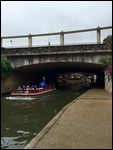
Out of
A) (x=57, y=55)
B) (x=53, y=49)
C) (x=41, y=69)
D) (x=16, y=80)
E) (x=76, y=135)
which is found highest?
(x=53, y=49)

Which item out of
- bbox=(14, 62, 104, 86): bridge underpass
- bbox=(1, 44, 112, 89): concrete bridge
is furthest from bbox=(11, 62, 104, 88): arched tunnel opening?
bbox=(1, 44, 112, 89): concrete bridge

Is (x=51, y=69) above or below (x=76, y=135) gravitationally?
above

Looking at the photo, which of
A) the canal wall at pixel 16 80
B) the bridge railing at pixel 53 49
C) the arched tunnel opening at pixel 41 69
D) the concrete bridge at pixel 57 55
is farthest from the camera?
the arched tunnel opening at pixel 41 69

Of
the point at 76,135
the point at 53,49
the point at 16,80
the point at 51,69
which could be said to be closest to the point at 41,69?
the point at 51,69

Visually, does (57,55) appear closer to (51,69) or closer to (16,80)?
(16,80)

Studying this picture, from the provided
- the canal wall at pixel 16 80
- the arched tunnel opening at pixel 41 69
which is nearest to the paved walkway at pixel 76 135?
the canal wall at pixel 16 80

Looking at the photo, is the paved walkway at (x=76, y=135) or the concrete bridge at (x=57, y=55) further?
the concrete bridge at (x=57, y=55)

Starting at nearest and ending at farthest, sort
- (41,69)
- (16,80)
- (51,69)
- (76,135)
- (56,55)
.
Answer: (76,135), (56,55), (16,80), (41,69), (51,69)

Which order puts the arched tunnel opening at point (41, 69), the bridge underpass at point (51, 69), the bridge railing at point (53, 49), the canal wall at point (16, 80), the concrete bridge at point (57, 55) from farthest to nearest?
the bridge underpass at point (51, 69) < the arched tunnel opening at point (41, 69) < the canal wall at point (16, 80) < the concrete bridge at point (57, 55) < the bridge railing at point (53, 49)

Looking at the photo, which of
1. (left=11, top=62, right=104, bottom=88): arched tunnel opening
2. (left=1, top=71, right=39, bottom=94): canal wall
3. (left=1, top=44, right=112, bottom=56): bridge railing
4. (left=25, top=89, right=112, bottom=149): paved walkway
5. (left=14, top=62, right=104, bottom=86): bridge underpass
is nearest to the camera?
(left=25, top=89, right=112, bottom=149): paved walkway

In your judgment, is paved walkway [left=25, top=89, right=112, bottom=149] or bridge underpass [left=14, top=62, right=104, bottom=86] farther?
bridge underpass [left=14, top=62, right=104, bottom=86]

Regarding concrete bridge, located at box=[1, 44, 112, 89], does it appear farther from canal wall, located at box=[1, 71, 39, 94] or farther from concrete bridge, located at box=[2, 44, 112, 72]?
canal wall, located at box=[1, 71, 39, 94]

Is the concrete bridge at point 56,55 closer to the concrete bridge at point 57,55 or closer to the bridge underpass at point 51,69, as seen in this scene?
the concrete bridge at point 57,55

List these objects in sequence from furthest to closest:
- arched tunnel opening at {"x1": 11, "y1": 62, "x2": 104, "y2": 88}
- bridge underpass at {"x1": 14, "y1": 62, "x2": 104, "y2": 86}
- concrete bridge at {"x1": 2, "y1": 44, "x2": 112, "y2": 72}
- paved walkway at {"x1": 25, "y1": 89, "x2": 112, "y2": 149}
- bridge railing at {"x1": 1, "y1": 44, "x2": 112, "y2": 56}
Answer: bridge underpass at {"x1": 14, "y1": 62, "x2": 104, "y2": 86}
arched tunnel opening at {"x1": 11, "y1": 62, "x2": 104, "y2": 88}
concrete bridge at {"x1": 2, "y1": 44, "x2": 112, "y2": 72}
bridge railing at {"x1": 1, "y1": 44, "x2": 112, "y2": 56}
paved walkway at {"x1": 25, "y1": 89, "x2": 112, "y2": 149}
